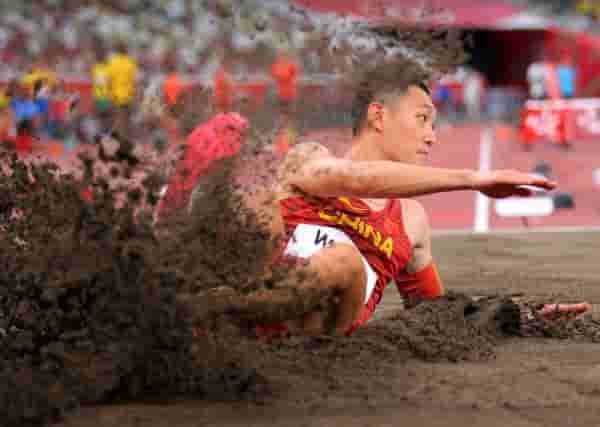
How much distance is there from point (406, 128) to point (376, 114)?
140 mm

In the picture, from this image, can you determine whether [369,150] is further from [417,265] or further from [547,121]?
[547,121]

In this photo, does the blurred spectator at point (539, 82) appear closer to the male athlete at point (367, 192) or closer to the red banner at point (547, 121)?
the red banner at point (547, 121)

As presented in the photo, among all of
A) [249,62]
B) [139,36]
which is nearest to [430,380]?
[249,62]

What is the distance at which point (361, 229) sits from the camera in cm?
525

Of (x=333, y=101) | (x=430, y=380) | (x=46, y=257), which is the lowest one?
(x=430, y=380)

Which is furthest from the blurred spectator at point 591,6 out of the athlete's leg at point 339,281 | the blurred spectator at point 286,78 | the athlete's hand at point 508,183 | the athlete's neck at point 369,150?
the athlete's hand at point 508,183

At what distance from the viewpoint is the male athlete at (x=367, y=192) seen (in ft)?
15.0

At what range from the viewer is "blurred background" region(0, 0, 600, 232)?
15.8ft

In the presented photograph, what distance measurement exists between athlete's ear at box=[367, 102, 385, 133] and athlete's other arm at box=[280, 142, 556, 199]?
49 centimetres

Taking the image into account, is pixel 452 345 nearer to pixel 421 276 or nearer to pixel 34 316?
pixel 421 276

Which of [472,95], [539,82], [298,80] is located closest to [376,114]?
[298,80]

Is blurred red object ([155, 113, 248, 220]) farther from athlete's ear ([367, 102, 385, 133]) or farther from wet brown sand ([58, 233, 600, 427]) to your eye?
athlete's ear ([367, 102, 385, 133])

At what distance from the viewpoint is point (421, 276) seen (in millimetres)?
5938

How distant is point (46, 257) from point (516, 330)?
2.31 meters
